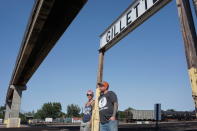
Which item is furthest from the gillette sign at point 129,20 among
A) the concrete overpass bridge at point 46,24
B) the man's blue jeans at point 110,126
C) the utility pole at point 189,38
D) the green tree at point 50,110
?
the green tree at point 50,110

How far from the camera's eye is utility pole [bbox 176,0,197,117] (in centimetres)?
245

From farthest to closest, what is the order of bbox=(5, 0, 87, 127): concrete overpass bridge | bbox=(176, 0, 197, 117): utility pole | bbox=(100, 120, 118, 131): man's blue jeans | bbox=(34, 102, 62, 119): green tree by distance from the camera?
bbox=(34, 102, 62, 119): green tree, bbox=(5, 0, 87, 127): concrete overpass bridge, bbox=(100, 120, 118, 131): man's blue jeans, bbox=(176, 0, 197, 117): utility pole

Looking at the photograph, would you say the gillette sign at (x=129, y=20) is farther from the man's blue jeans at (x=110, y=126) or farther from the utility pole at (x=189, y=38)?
the man's blue jeans at (x=110, y=126)

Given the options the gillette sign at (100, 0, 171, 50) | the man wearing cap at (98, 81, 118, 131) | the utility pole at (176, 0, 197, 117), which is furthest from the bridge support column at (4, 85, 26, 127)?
the utility pole at (176, 0, 197, 117)

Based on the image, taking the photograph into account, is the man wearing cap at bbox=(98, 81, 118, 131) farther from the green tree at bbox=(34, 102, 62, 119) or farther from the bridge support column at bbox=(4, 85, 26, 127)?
the green tree at bbox=(34, 102, 62, 119)

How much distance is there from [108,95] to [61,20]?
548 centimetres

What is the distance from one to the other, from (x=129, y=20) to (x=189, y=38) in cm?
233

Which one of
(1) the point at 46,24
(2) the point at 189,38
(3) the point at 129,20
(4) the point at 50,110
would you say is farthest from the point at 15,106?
(4) the point at 50,110

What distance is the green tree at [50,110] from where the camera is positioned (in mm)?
104500

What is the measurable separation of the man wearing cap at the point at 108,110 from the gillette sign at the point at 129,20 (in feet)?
4.83

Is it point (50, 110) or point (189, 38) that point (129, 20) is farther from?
point (50, 110)

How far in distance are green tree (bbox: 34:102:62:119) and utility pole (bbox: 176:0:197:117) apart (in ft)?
352

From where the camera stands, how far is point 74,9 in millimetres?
7816

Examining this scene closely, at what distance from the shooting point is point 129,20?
476 centimetres
